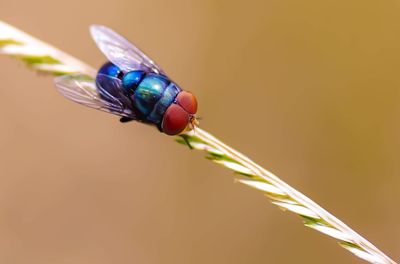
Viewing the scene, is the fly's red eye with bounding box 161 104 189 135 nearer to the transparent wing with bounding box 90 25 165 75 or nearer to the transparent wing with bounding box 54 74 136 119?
the transparent wing with bounding box 54 74 136 119

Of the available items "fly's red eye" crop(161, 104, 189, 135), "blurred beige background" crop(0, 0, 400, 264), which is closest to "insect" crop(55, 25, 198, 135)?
"fly's red eye" crop(161, 104, 189, 135)

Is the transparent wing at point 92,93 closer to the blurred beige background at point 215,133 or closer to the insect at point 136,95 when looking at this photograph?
the insect at point 136,95

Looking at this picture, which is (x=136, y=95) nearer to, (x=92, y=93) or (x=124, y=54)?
(x=92, y=93)

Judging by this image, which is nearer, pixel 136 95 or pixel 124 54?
pixel 136 95

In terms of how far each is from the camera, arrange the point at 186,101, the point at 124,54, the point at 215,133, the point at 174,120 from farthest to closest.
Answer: the point at 215,133 < the point at 124,54 < the point at 186,101 < the point at 174,120

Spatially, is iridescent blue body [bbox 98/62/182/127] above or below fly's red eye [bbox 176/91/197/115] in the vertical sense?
below

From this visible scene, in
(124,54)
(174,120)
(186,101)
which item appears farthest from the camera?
(124,54)

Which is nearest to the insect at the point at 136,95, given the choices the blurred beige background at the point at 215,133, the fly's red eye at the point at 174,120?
the fly's red eye at the point at 174,120

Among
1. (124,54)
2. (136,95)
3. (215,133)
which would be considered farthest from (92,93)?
(215,133)
